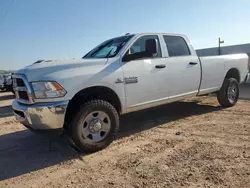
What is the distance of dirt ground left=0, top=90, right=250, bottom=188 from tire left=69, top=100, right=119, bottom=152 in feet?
0.57

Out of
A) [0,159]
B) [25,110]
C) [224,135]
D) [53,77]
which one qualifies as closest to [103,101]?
[53,77]

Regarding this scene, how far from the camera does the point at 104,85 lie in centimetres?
419

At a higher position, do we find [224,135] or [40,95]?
[40,95]

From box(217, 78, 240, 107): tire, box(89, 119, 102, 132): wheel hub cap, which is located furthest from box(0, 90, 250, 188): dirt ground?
box(217, 78, 240, 107): tire

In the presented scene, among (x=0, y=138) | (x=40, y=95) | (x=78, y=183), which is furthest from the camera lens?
(x=0, y=138)

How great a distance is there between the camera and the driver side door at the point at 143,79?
14.9ft

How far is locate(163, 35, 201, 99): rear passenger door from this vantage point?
207 inches

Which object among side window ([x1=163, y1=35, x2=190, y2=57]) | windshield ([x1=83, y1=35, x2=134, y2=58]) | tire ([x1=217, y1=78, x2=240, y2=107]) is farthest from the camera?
tire ([x1=217, y1=78, x2=240, y2=107])

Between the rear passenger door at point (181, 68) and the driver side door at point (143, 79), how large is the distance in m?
0.23

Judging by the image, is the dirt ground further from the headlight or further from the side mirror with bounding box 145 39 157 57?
the side mirror with bounding box 145 39 157 57

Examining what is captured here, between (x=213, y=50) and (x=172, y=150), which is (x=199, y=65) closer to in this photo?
(x=172, y=150)

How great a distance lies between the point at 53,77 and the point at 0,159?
1.66 meters

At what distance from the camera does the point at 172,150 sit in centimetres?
400

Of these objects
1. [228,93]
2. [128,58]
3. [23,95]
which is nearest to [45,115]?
[23,95]
